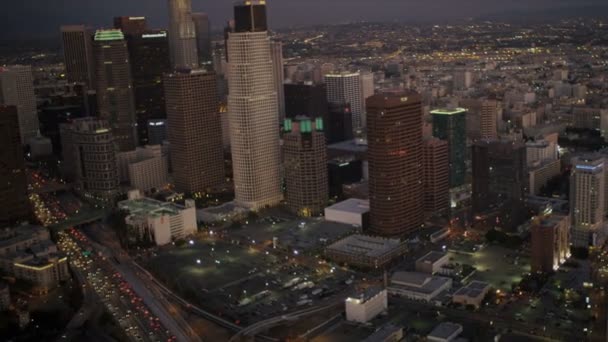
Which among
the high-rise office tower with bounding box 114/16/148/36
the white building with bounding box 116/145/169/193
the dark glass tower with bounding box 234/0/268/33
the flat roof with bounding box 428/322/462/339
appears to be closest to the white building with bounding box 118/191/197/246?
the white building with bounding box 116/145/169/193

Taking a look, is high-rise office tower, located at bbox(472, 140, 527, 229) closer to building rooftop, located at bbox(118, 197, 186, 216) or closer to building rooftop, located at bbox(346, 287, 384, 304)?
building rooftop, located at bbox(346, 287, 384, 304)

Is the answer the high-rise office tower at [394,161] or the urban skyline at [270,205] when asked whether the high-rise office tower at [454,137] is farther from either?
the high-rise office tower at [394,161]

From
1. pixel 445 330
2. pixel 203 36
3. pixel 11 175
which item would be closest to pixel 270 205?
pixel 11 175

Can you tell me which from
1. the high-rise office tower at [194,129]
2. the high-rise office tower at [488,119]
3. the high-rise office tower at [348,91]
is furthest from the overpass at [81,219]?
the high-rise office tower at [488,119]

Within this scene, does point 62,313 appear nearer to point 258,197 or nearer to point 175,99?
point 258,197

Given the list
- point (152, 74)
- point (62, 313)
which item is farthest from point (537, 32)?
point (62, 313)

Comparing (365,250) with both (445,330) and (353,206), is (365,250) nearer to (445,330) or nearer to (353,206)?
(353,206)
